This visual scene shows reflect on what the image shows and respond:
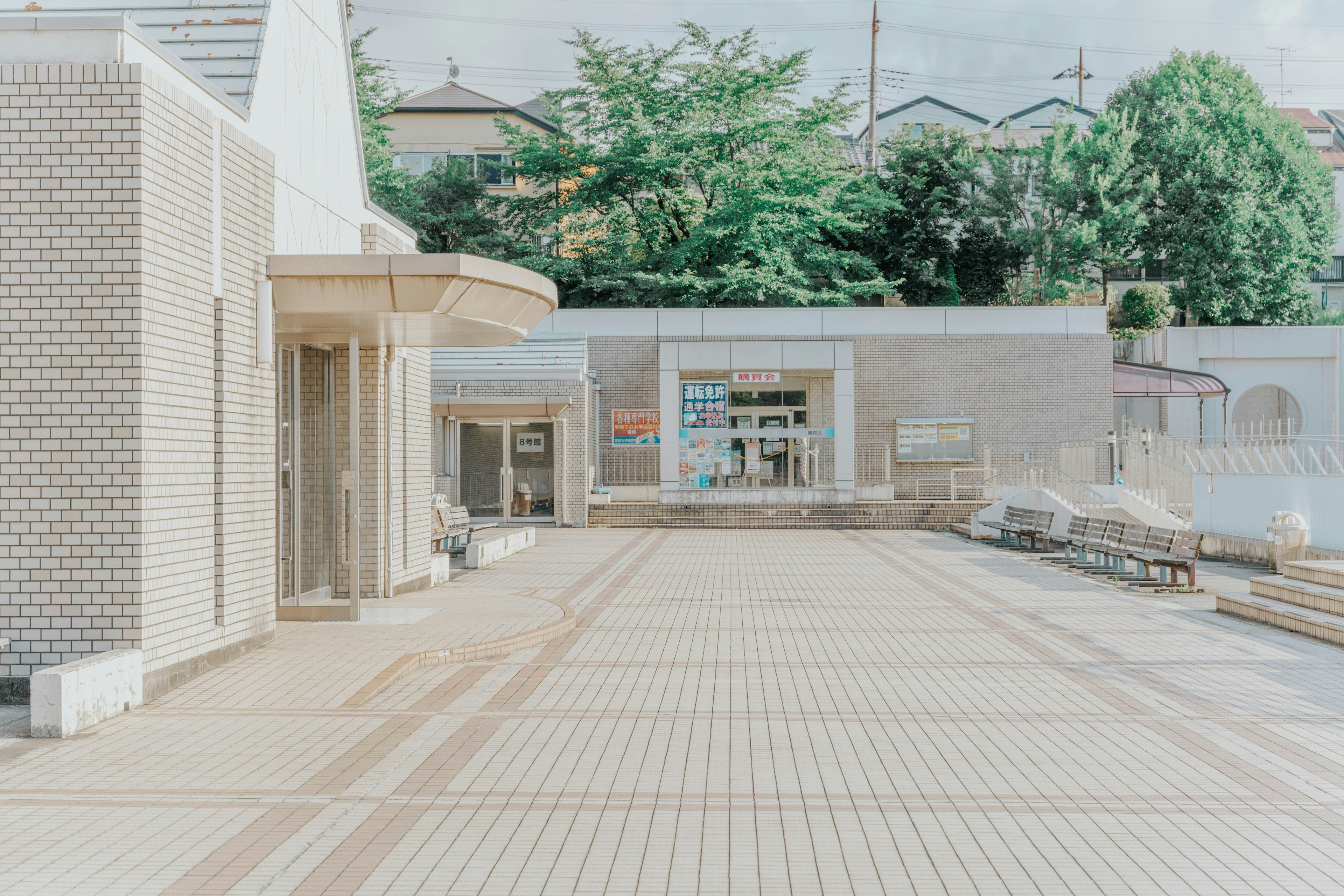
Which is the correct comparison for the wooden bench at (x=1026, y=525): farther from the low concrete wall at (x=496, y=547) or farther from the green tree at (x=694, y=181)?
the green tree at (x=694, y=181)

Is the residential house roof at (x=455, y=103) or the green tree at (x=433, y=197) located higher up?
the residential house roof at (x=455, y=103)

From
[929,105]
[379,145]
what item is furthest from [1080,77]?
[379,145]

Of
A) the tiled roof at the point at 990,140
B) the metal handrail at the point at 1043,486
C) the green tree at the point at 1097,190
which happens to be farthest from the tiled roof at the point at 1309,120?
the metal handrail at the point at 1043,486

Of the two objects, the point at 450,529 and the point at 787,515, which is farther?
the point at 787,515

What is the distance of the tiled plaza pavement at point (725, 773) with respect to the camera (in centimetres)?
479

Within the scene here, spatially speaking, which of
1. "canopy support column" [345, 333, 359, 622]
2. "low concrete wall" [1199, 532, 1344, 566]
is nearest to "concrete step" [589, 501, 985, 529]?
"low concrete wall" [1199, 532, 1344, 566]

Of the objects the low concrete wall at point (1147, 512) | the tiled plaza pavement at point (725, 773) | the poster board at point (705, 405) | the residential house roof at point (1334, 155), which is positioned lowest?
the tiled plaza pavement at point (725, 773)

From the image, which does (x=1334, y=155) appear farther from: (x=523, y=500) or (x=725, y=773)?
(x=725, y=773)

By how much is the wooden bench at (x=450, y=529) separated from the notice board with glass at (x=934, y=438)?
13733mm

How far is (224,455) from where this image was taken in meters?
9.07

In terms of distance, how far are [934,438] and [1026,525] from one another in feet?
33.1

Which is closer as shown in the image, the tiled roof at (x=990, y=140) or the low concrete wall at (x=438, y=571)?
the low concrete wall at (x=438, y=571)

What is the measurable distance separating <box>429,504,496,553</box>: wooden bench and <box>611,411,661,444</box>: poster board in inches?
360

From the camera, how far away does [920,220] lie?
41.0 metres
